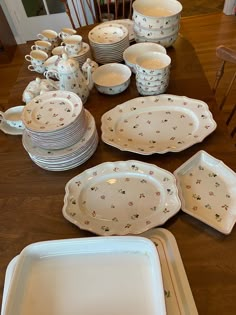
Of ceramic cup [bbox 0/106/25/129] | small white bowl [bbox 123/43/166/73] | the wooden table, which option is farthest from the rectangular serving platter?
small white bowl [bbox 123/43/166/73]

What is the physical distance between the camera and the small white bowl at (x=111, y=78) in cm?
112

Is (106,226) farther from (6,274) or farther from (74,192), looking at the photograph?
(6,274)

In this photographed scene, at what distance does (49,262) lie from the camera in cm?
61

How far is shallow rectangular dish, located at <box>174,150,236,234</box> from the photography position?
2.53 ft

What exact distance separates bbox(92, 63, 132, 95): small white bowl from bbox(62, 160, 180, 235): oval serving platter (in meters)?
0.35

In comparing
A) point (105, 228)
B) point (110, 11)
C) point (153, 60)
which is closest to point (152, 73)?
point (153, 60)

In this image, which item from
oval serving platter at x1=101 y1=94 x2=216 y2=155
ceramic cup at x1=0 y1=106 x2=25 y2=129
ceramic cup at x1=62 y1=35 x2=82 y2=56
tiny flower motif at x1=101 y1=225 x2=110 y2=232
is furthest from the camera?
ceramic cup at x1=62 y1=35 x2=82 y2=56

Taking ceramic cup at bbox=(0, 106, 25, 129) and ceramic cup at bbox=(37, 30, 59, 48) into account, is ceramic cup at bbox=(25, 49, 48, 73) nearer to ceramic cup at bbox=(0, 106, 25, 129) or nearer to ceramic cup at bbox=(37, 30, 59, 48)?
ceramic cup at bbox=(37, 30, 59, 48)

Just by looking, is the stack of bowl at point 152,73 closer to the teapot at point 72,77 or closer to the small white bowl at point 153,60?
the small white bowl at point 153,60

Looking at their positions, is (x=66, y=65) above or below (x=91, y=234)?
above

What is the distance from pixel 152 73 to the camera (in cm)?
102

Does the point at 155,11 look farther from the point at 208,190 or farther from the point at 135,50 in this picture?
the point at 208,190

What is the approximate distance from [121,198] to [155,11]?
0.91m

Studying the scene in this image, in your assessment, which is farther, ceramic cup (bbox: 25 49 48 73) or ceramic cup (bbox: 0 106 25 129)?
ceramic cup (bbox: 25 49 48 73)
